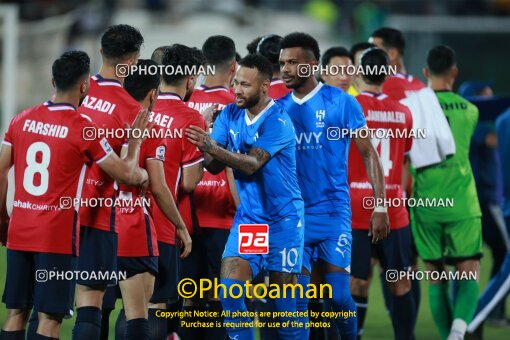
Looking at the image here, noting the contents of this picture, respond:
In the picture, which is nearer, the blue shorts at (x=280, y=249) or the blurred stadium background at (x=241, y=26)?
the blue shorts at (x=280, y=249)

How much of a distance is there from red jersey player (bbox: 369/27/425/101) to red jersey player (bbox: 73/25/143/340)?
9.88ft

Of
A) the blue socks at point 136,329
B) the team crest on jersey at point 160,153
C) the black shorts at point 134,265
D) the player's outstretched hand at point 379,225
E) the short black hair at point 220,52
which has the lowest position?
the blue socks at point 136,329

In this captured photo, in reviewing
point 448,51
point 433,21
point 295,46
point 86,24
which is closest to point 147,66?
point 295,46

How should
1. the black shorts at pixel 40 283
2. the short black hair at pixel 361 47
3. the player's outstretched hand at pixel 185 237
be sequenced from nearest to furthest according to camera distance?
the black shorts at pixel 40 283 < the player's outstretched hand at pixel 185 237 < the short black hair at pixel 361 47

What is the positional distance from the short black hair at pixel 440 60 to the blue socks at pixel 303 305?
260 centimetres

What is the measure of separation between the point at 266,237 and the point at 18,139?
5.61 ft

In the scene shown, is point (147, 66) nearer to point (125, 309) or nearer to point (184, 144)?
point (184, 144)

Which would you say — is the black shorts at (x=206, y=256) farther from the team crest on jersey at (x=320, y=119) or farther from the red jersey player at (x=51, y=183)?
the red jersey player at (x=51, y=183)

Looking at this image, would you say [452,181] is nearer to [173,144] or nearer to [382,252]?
[382,252]

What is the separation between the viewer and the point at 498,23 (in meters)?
18.8

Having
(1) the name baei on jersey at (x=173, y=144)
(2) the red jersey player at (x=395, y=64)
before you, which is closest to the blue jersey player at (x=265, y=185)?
(1) the name baei on jersey at (x=173, y=144)

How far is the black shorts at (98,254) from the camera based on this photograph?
21.9 ft

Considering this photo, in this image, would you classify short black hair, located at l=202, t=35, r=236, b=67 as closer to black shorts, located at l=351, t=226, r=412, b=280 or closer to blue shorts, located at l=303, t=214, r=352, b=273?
blue shorts, located at l=303, t=214, r=352, b=273

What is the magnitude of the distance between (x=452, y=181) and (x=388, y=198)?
28.7 inches
